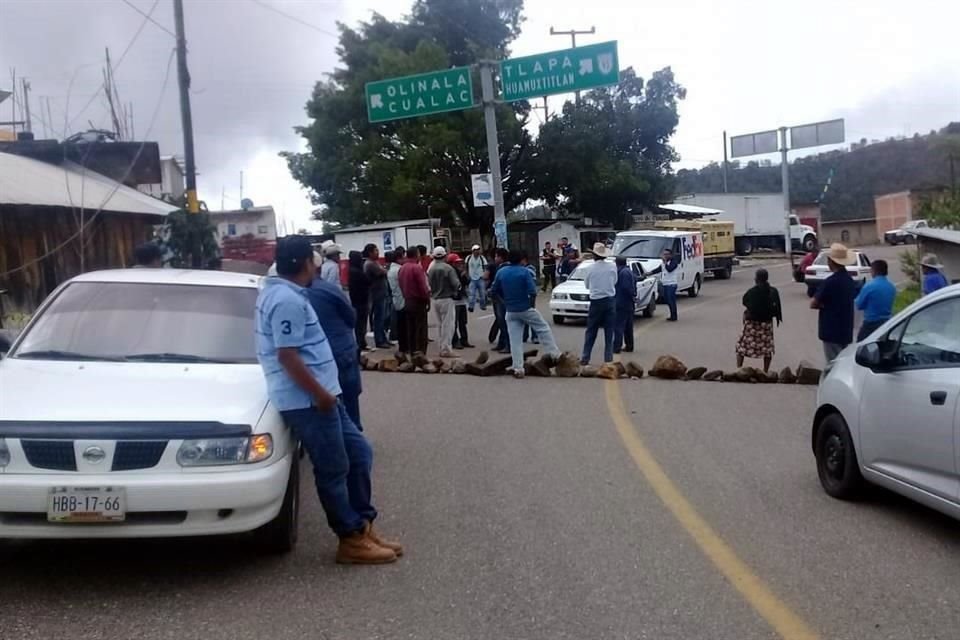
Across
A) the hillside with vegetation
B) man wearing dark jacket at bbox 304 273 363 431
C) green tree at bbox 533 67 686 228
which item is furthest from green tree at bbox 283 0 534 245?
the hillside with vegetation

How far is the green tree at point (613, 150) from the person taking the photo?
155ft

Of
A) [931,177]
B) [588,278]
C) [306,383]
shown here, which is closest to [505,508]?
[306,383]

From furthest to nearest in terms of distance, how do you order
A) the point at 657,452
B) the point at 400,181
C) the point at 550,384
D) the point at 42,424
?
1. the point at 400,181
2. the point at 550,384
3. the point at 657,452
4. the point at 42,424

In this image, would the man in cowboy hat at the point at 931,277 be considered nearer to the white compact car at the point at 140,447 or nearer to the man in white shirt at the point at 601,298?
the man in white shirt at the point at 601,298

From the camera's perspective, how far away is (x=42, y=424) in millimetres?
5234

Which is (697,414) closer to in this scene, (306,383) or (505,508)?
→ (505,508)

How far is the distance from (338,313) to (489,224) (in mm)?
41372

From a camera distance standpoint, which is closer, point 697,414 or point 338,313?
point 338,313

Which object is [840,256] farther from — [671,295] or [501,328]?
[671,295]

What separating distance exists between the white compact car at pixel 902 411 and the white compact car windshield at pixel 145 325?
3.95 meters

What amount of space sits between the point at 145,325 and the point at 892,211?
85.2m

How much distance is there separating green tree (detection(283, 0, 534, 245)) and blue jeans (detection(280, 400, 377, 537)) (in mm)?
37838

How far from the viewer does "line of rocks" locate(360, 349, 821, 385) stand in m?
14.2

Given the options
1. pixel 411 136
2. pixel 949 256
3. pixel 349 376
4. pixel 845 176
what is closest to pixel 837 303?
pixel 349 376
